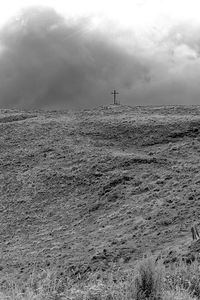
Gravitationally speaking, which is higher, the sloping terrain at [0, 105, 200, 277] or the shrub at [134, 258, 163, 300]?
the shrub at [134, 258, 163, 300]

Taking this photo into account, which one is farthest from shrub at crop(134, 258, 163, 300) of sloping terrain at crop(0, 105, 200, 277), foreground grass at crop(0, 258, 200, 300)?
sloping terrain at crop(0, 105, 200, 277)

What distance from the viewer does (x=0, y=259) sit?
26.4m

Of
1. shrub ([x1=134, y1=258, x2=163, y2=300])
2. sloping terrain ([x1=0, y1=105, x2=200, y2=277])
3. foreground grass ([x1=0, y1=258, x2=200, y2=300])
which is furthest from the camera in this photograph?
sloping terrain ([x1=0, y1=105, x2=200, y2=277])

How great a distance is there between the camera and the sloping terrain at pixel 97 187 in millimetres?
24141

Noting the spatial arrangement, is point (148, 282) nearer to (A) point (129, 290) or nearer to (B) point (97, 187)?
(A) point (129, 290)

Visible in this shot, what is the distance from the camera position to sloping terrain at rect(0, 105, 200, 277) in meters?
24.1

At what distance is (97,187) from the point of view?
119ft

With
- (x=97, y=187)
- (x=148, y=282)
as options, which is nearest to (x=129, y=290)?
(x=148, y=282)

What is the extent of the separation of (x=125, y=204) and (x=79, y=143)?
17.6 meters

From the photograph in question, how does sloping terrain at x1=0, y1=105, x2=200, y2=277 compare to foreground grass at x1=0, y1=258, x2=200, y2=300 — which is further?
sloping terrain at x1=0, y1=105, x2=200, y2=277

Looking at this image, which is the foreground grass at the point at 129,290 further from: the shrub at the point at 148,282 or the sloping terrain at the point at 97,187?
the sloping terrain at the point at 97,187

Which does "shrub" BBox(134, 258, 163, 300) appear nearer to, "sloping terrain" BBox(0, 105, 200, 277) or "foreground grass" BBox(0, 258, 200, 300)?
"foreground grass" BBox(0, 258, 200, 300)

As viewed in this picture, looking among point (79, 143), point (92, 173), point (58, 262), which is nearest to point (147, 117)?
point (79, 143)

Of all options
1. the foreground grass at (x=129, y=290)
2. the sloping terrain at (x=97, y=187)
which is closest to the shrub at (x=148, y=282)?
the foreground grass at (x=129, y=290)
